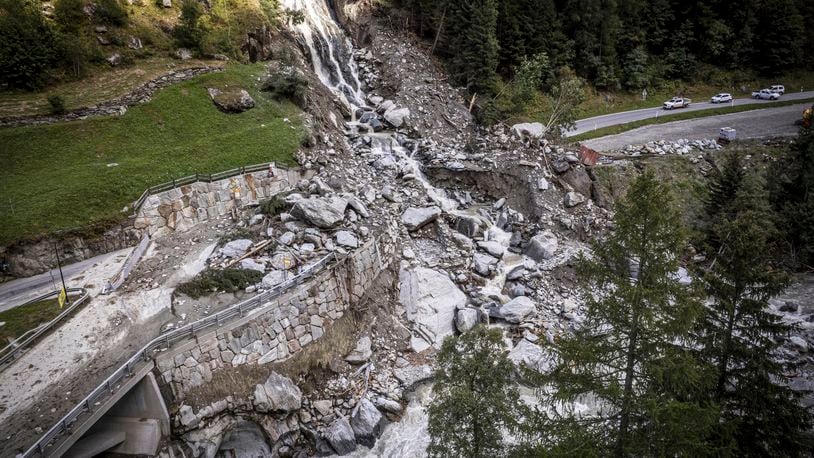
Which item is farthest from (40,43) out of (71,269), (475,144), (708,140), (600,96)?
(708,140)

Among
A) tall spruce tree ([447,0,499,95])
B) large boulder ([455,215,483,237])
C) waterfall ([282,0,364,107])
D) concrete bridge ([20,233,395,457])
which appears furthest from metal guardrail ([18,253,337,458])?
tall spruce tree ([447,0,499,95])

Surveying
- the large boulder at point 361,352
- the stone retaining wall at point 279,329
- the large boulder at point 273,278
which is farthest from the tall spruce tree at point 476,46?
the large boulder at point 273,278

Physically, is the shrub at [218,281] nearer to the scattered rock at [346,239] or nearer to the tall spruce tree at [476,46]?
the scattered rock at [346,239]

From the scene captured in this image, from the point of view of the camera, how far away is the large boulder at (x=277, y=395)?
19.2m

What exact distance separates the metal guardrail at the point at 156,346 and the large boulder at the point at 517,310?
398 inches

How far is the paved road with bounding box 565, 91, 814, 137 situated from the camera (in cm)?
4550

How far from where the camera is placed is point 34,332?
1795 centimetres

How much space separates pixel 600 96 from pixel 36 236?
5177 cm

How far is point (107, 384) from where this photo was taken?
1600 centimetres

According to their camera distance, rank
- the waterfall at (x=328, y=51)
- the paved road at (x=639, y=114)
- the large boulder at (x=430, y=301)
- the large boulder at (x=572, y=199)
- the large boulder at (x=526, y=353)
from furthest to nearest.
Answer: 1. the paved road at (x=639, y=114)
2. the waterfall at (x=328, y=51)
3. the large boulder at (x=572, y=199)
4. the large boulder at (x=430, y=301)
5. the large boulder at (x=526, y=353)

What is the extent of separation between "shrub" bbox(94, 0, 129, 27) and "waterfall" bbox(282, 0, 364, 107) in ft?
46.8

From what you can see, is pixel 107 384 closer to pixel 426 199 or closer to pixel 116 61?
pixel 426 199

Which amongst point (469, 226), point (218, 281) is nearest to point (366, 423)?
point (218, 281)

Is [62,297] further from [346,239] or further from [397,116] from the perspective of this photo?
[397,116]
